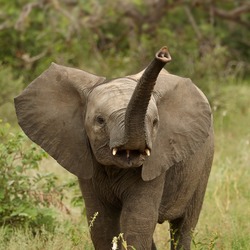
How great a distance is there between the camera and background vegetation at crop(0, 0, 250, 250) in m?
6.28

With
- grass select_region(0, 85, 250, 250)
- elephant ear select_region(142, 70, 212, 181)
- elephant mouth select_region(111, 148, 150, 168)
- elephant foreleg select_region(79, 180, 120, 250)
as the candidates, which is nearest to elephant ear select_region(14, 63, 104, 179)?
elephant foreleg select_region(79, 180, 120, 250)

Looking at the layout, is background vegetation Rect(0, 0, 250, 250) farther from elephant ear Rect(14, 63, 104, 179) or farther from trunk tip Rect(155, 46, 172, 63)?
trunk tip Rect(155, 46, 172, 63)

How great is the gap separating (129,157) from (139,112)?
288 millimetres

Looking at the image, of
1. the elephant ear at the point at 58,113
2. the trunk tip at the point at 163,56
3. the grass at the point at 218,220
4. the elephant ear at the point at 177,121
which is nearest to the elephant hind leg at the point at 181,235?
the grass at the point at 218,220

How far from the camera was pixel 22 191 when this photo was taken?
6.34 meters

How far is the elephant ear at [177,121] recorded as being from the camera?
487 cm

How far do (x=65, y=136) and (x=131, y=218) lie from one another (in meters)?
0.56

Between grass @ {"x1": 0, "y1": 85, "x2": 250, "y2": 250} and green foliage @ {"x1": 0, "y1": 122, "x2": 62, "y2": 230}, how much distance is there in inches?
4.7

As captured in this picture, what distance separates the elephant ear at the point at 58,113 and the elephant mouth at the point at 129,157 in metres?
0.48

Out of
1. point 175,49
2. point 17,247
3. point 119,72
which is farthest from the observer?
point 175,49

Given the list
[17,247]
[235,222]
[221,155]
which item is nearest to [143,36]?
[221,155]

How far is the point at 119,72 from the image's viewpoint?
37.7 feet

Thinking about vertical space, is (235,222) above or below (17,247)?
below

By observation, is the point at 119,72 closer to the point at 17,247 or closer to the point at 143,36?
the point at 143,36
